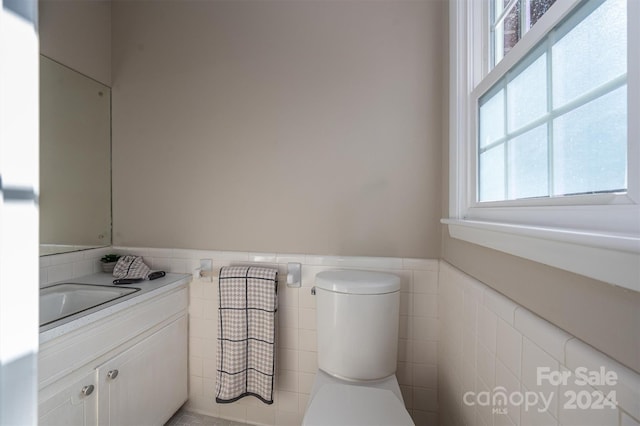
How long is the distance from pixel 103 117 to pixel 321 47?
4.78 ft

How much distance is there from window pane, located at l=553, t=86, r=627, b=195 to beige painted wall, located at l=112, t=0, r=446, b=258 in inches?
28.4

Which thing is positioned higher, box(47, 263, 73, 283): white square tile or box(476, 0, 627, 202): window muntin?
box(476, 0, 627, 202): window muntin

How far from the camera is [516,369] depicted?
0.64m

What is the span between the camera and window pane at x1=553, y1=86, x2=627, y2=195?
0.47 metres

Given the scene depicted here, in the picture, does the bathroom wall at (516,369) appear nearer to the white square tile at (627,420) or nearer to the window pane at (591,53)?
the white square tile at (627,420)

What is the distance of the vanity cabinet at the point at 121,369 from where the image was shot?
0.91 m

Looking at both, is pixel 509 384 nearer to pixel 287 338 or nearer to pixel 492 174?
pixel 492 174

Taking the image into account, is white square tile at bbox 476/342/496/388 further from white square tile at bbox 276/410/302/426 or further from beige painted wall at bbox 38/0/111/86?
beige painted wall at bbox 38/0/111/86

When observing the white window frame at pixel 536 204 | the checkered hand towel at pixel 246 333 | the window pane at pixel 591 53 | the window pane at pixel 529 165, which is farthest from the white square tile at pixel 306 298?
the window pane at pixel 591 53

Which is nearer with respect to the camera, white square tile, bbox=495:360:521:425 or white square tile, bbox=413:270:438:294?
white square tile, bbox=495:360:521:425

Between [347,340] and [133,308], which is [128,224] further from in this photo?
[347,340]

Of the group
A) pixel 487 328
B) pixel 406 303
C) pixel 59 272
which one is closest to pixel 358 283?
pixel 406 303

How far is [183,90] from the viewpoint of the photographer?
159 centimetres

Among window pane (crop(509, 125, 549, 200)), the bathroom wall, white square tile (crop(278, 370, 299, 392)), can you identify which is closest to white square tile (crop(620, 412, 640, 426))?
the bathroom wall
